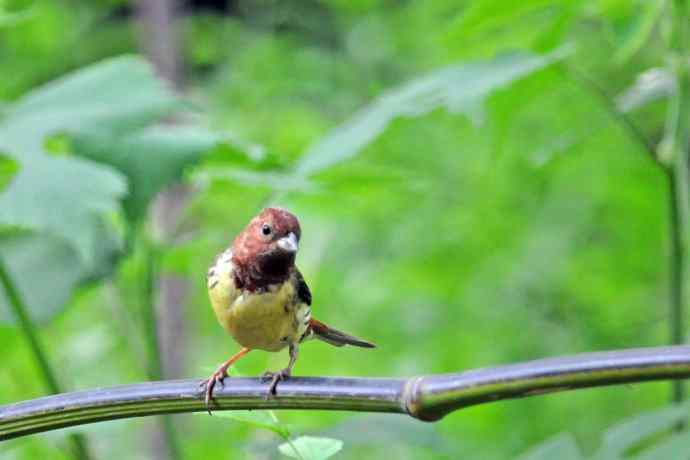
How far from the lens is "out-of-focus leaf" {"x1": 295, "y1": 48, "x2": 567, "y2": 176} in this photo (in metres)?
2.90

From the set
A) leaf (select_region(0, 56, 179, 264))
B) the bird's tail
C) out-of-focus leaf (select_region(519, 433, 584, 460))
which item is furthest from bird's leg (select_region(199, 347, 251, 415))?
leaf (select_region(0, 56, 179, 264))

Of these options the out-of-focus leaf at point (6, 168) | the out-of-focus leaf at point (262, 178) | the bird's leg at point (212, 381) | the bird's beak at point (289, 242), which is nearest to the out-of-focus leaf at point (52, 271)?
the out-of-focus leaf at point (6, 168)

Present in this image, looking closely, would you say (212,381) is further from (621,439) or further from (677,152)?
(677,152)

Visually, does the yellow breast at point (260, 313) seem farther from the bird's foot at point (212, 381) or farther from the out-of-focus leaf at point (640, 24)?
the out-of-focus leaf at point (640, 24)

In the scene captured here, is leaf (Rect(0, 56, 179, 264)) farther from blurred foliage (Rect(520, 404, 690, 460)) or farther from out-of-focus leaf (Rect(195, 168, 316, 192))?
blurred foliage (Rect(520, 404, 690, 460))

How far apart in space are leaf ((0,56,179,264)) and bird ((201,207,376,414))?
1.97 feet

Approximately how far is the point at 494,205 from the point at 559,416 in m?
1.14

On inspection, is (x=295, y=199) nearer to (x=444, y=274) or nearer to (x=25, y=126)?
(x=25, y=126)

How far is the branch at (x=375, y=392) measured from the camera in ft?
3.89

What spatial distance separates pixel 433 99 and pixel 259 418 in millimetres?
1675

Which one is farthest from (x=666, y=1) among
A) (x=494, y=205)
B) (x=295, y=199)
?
(x=494, y=205)

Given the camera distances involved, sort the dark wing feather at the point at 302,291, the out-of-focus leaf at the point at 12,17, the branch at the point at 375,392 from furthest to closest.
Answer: the out-of-focus leaf at the point at 12,17 → the dark wing feather at the point at 302,291 → the branch at the point at 375,392

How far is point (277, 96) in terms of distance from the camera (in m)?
6.72

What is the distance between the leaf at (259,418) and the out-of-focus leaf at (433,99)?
1.47 meters
